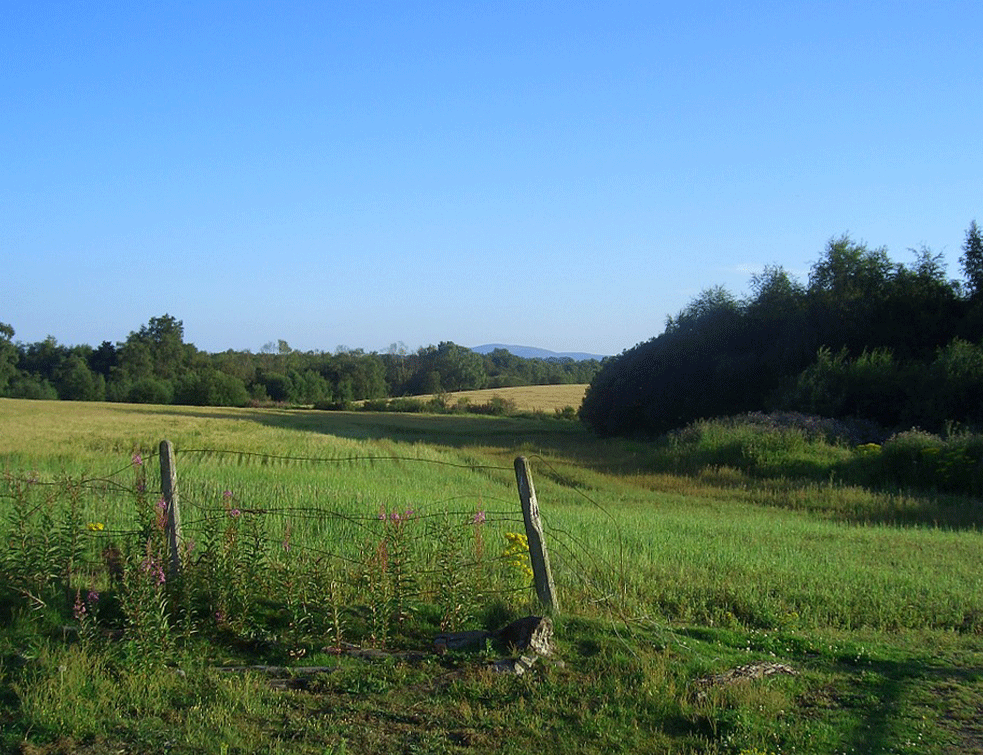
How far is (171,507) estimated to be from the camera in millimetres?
7234

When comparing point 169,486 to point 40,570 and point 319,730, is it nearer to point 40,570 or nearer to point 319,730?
point 40,570

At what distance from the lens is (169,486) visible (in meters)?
7.30

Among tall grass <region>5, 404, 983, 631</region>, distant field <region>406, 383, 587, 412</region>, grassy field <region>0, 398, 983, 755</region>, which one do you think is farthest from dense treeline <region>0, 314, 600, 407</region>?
grassy field <region>0, 398, 983, 755</region>

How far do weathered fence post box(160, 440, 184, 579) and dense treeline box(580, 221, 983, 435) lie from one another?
99.0 feet

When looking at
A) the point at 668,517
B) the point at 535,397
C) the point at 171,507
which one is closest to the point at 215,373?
the point at 535,397

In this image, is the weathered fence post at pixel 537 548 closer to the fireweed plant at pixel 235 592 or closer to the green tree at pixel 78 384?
the fireweed plant at pixel 235 592

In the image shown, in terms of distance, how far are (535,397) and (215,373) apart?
3302cm

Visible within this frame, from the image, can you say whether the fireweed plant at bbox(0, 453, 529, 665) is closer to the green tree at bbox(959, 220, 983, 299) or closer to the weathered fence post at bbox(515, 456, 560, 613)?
the weathered fence post at bbox(515, 456, 560, 613)

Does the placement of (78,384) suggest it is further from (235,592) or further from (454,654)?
(454,654)

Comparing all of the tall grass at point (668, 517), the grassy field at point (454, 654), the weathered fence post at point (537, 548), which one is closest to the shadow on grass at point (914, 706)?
the grassy field at point (454, 654)

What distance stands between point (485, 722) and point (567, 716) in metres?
0.54

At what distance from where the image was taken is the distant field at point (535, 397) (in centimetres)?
7869

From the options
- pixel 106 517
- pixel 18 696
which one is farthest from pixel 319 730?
pixel 106 517

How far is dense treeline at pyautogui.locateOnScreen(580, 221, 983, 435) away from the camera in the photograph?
33.0 metres
